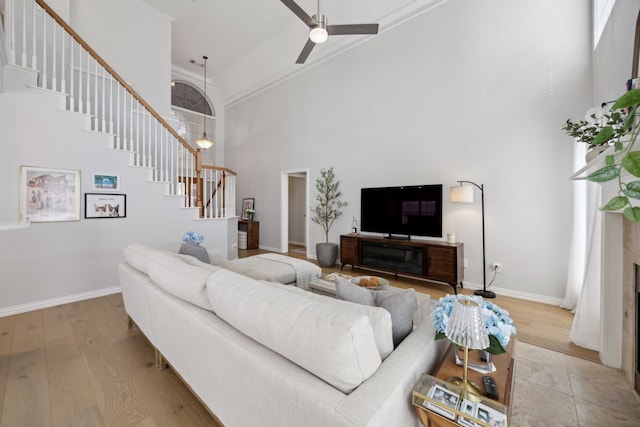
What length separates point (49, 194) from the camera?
3158 millimetres

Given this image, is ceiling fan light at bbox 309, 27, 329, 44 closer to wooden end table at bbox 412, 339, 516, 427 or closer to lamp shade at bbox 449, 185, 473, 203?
lamp shade at bbox 449, 185, 473, 203

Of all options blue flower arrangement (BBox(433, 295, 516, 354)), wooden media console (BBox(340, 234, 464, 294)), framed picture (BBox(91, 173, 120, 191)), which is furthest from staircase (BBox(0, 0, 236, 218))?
blue flower arrangement (BBox(433, 295, 516, 354))

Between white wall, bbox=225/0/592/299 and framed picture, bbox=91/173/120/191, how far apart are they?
3624 mm

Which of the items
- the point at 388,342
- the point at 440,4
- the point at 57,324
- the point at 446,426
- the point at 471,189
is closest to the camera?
the point at 446,426

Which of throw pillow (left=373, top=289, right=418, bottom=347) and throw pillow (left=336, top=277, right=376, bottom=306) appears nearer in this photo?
throw pillow (left=373, top=289, right=418, bottom=347)

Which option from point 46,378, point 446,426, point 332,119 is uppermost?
point 332,119

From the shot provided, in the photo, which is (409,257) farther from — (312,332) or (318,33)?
(312,332)

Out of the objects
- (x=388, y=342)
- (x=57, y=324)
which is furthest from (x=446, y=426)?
(x=57, y=324)

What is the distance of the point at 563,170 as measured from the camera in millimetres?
3164

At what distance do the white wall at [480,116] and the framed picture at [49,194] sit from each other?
13.3 ft

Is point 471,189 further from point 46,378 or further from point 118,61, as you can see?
point 118,61

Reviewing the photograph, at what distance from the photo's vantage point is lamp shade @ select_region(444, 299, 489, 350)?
952 millimetres

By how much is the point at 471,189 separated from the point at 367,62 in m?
3.06

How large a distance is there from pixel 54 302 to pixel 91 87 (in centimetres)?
336
